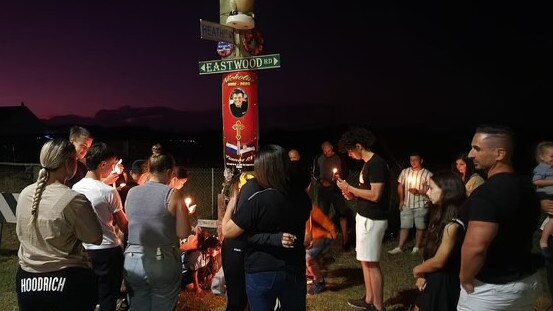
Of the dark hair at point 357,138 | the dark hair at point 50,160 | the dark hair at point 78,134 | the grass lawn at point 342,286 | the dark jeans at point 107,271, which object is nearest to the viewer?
the dark hair at point 50,160

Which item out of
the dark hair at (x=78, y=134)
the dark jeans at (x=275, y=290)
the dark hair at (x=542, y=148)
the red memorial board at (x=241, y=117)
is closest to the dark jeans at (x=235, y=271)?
the dark jeans at (x=275, y=290)

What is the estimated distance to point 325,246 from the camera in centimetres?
647

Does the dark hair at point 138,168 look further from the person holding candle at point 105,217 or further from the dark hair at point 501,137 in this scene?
the dark hair at point 501,137

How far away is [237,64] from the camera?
584 cm

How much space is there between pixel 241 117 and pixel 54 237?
3.35 m

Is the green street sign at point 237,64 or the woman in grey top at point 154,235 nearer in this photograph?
the woman in grey top at point 154,235

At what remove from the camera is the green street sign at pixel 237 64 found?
567 cm

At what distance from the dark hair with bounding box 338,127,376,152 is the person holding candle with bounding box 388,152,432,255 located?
372 cm

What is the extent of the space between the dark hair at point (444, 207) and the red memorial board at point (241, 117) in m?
2.77

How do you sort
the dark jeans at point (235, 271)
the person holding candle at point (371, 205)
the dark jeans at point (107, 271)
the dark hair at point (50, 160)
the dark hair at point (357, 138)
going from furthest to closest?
the dark hair at point (357, 138) → the person holding candle at point (371, 205) → the dark jeans at point (107, 271) → the dark jeans at point (235, 271) → the dark hair at point (50, 160)

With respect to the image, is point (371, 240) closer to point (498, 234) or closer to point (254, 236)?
point (254, 236)

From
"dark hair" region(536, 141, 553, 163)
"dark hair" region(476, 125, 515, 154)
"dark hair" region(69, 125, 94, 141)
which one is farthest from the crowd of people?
"dark hair" region(536, 141, 553, 163)

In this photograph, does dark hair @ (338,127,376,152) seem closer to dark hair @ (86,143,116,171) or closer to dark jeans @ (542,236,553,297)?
dark jeans @ (542,236,553,297)

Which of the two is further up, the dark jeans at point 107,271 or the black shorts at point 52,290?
the black shorts at point 52,290
